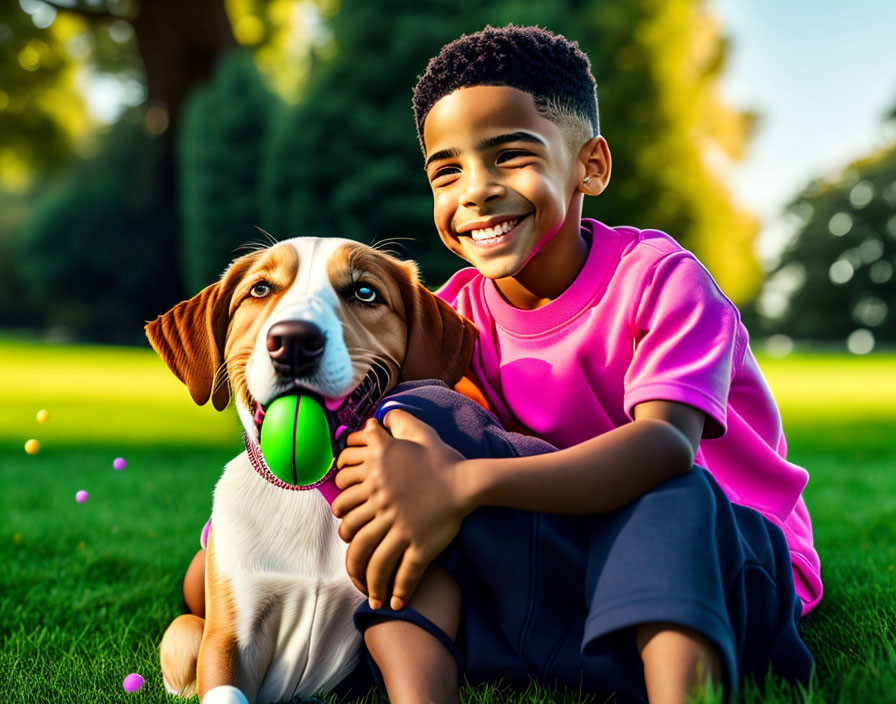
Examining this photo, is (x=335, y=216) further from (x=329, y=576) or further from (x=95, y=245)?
(x=329, y=576)

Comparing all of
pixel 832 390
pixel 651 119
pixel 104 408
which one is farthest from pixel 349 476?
pixel 651 119

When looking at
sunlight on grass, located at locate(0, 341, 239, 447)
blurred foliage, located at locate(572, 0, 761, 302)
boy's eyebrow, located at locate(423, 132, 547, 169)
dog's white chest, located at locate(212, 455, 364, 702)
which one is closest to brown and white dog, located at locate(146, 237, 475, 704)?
dog's white chest, located at locate(212, 455, 364, 702)

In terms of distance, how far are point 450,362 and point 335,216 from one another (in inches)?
666

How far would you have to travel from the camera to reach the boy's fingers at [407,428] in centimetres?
202

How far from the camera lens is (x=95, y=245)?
30.6m

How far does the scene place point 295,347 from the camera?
2.12 m

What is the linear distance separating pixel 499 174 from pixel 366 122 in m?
16.9

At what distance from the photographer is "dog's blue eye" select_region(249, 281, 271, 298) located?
8.02ft

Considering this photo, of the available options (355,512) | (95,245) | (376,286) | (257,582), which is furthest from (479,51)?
(95,245)

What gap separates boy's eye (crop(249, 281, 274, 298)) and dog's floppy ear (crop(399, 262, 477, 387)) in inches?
15.4

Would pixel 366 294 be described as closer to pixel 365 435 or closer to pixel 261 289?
pixel 261 289

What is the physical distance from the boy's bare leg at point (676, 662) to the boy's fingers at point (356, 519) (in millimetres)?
665

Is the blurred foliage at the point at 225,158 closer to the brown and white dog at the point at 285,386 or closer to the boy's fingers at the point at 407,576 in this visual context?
the brown and white dog at the point at 285,386

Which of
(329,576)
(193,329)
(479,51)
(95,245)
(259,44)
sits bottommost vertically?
(95,245)
